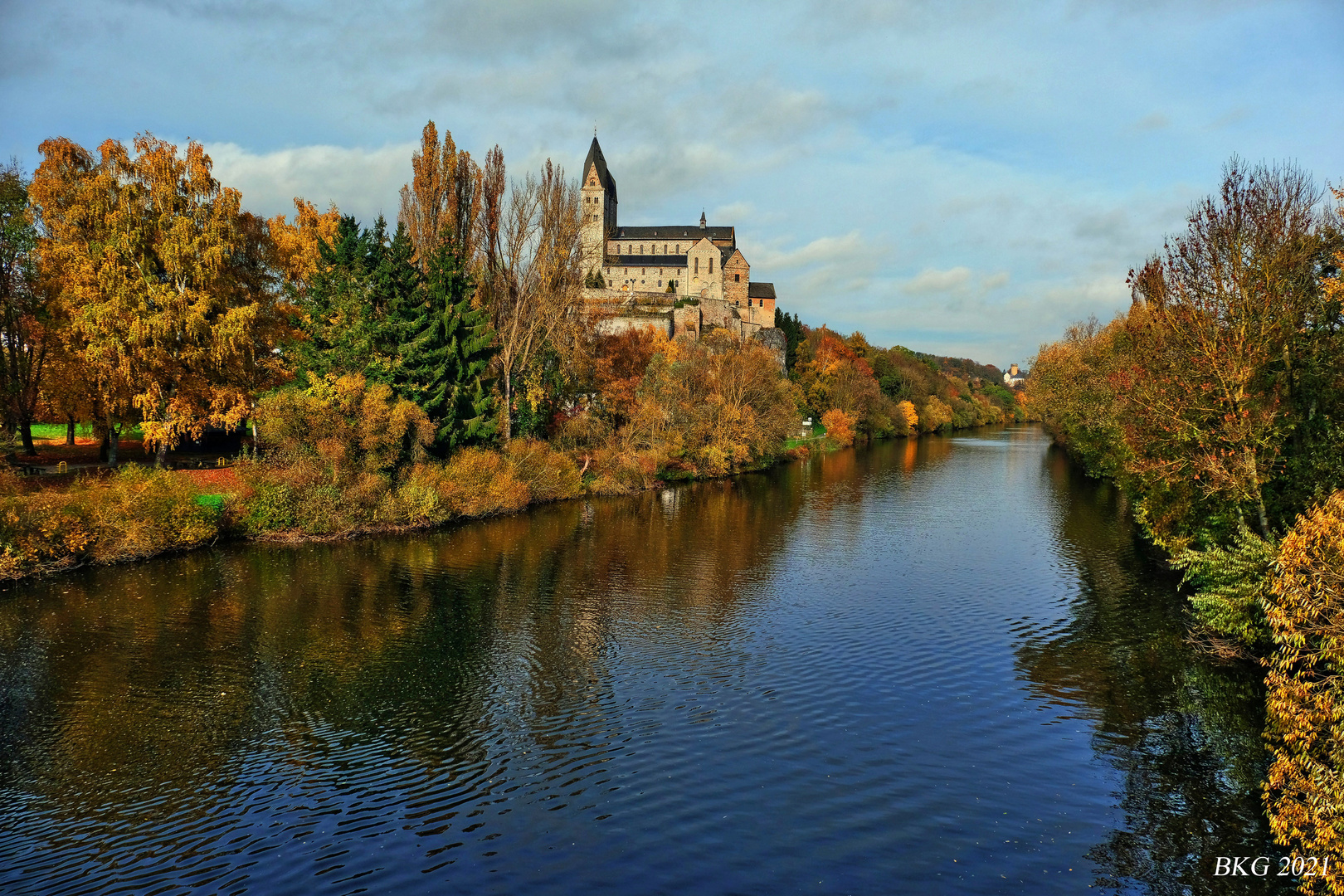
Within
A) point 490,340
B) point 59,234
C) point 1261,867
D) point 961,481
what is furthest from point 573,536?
point 961,481

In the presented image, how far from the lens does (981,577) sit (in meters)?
24.0

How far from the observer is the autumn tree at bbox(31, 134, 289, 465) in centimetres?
2784

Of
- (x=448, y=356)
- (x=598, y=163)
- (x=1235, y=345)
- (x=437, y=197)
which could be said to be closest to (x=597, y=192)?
(x=598, y=163)

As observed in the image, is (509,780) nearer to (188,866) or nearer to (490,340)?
(188,866)

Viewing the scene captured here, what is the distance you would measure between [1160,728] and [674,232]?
99.5 m

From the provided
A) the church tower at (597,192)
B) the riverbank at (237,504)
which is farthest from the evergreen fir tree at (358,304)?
the church tower at (597,192)

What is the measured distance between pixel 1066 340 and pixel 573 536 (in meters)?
52.5

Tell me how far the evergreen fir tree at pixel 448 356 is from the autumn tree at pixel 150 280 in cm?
598

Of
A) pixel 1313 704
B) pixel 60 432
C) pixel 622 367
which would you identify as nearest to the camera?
pixel 1313 704

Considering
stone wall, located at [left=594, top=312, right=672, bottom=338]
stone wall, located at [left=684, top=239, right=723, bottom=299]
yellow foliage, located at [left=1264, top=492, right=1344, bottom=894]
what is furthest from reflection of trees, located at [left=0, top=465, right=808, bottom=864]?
stone wall, located at [left=684, top=239, right=723, bottom=299]

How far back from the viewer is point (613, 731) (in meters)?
13.4

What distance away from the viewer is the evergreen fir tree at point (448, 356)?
32.1m

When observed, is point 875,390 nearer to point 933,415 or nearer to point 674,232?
point 933,415

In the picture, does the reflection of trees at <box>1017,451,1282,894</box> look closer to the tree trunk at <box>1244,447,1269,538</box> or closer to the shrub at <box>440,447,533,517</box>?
the tree trunk at <box>1244,447,1269,538</box>
